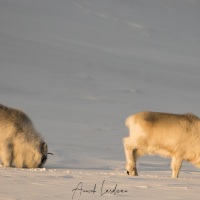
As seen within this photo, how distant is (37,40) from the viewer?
48.4 metres

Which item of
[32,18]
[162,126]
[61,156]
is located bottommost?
[61,156]

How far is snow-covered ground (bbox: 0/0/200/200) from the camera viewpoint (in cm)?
1042

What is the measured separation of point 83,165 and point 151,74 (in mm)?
26127

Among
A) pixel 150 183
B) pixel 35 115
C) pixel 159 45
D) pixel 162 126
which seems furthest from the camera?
pixel 159 45

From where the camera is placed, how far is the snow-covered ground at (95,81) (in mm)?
10422

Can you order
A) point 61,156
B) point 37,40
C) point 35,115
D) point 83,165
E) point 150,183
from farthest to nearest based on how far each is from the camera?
1. point 37,40
2. point 35,115
3. point 61,156
4. point 83,165
5. point 150,183

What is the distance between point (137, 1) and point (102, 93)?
33.7 m

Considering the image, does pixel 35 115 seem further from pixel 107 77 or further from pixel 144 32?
pixel 144 32

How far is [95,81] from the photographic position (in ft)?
121

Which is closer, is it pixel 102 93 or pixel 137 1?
pixel 102 93

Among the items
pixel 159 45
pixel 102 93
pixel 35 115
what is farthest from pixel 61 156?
pixel 159 45

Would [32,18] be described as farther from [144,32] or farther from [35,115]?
[35,115]

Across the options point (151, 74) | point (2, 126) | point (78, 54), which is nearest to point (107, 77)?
point (151, 74)

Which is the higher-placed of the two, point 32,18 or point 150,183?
point 32,18
